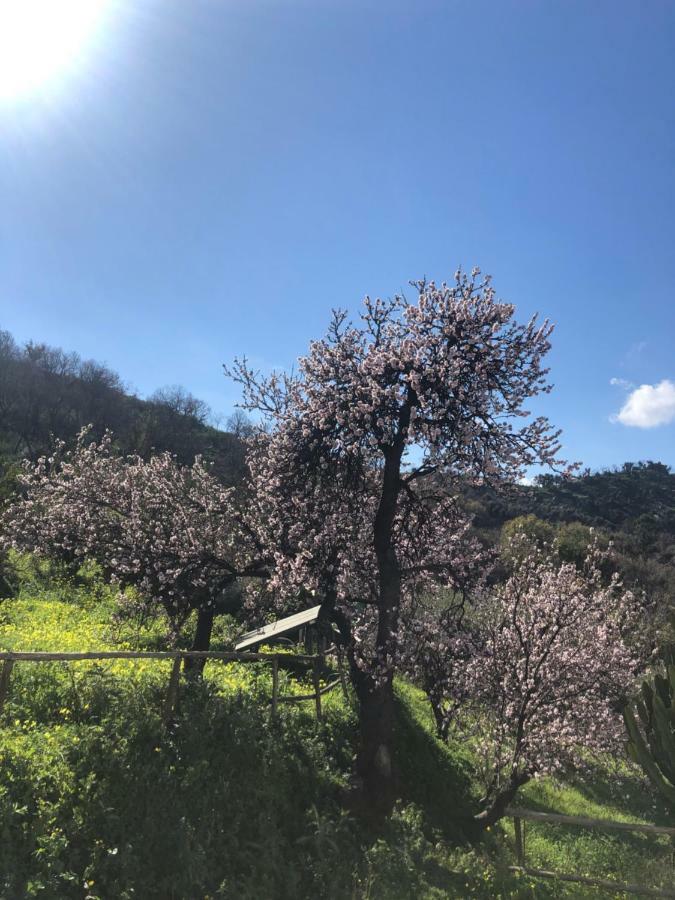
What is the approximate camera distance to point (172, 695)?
9.06m

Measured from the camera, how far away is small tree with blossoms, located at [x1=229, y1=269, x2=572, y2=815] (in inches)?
412

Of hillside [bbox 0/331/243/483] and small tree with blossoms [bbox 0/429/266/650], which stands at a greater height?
hillside [bbox 0/331/243/483]

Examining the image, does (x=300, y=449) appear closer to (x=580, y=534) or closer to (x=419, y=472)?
(x=419, y=472)

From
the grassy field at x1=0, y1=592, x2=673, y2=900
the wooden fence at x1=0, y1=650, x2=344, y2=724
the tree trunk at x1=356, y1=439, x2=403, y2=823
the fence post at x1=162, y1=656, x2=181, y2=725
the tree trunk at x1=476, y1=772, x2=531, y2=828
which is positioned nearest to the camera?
the grassy field at x1=0, y1=592, x2=673, y2=900

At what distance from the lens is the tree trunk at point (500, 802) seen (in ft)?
37.2

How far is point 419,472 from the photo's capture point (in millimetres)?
11375

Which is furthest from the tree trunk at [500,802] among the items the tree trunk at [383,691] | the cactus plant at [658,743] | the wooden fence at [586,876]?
the cactus plant at [658,743]

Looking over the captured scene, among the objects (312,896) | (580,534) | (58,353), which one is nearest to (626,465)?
(580,534)

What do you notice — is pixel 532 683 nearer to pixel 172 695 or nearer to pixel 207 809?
pixel 207 809

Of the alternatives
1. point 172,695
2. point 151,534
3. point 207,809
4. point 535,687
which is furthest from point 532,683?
point 151,534

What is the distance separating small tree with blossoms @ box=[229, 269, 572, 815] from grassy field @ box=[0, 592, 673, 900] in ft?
4.18

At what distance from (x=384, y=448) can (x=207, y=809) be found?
6.38 m

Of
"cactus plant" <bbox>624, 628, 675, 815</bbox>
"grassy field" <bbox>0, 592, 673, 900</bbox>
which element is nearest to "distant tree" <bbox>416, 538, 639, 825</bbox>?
"grassy field" <bbox>0, 592, 673, 900</bbox>

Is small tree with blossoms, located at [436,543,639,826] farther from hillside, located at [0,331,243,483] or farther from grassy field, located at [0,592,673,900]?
hillside, located at [0,331,243,483]
